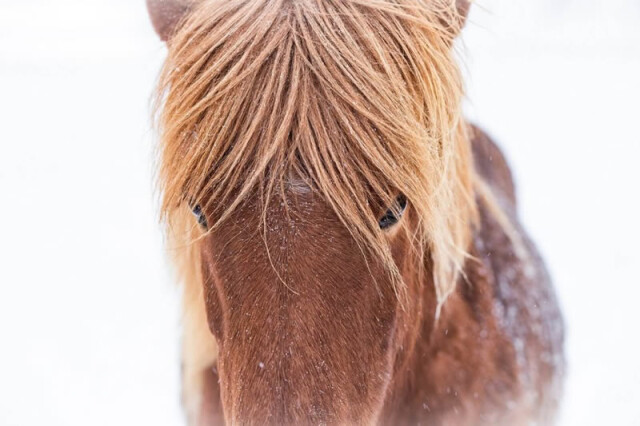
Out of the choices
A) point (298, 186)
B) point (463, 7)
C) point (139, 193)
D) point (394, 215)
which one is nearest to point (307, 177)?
point (298, 186)

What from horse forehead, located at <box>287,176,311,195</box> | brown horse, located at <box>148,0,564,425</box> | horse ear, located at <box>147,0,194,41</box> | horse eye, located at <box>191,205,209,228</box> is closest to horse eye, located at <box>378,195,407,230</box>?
brown horse, located at <box>148,0,564,425</box>

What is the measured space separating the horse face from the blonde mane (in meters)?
0.04

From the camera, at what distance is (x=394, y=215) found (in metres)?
0.97

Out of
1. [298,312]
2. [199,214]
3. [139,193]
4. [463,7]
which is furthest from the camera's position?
[139,193]

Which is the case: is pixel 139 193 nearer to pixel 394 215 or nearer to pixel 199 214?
pixel 199 214

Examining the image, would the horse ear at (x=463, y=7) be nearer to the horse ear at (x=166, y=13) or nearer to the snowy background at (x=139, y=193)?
the snowy background at (x=139, y=193)

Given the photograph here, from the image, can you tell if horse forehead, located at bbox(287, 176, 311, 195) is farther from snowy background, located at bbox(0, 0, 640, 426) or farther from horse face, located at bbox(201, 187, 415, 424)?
snowy background, located at bbox(0, 0, 640, 426)

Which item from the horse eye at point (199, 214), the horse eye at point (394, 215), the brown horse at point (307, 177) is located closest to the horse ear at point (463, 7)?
the brown horse at point (307, 177)

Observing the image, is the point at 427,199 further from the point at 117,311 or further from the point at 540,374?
the point at 117,311

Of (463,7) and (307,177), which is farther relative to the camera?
(463,7)

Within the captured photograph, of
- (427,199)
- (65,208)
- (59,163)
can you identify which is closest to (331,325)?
(427,199)

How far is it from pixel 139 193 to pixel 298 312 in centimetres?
254

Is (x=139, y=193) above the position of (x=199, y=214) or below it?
below

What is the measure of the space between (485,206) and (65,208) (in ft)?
7.86
